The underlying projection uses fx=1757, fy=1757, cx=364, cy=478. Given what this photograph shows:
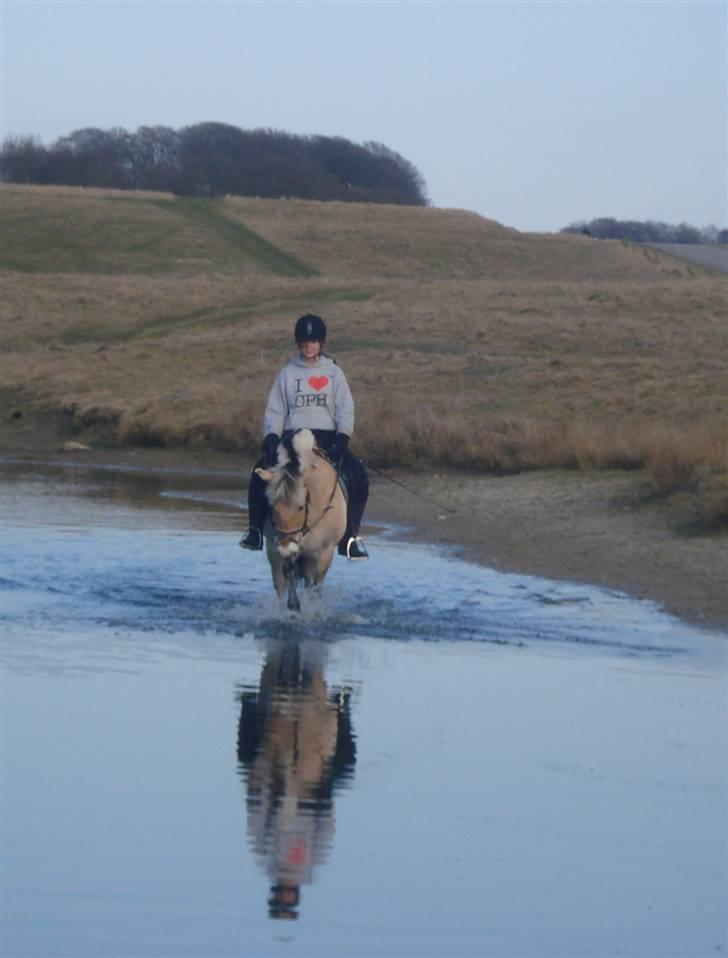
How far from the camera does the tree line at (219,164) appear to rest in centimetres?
12656

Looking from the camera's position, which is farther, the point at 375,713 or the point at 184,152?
the point at 184,152

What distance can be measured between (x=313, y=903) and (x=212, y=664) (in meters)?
4.83

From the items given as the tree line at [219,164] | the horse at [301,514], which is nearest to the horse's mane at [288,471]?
the horse at [301,514]

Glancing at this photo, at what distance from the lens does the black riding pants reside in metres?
12.6

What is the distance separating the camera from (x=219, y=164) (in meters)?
135

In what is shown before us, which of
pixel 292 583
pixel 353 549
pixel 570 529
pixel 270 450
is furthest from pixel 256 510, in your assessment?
pixel 570 529

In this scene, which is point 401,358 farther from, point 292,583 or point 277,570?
point 292,583

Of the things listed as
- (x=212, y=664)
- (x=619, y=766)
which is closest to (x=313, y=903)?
(x=619, y=766)

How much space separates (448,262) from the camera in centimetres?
7956

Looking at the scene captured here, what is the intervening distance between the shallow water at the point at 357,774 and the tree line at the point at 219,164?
368ft

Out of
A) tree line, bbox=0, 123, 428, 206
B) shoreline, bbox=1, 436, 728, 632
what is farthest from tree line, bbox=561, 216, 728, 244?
shoreline, bbox=1, 436, 728, 632

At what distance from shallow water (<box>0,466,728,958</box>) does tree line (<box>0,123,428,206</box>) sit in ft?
368

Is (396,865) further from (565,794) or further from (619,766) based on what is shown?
(619,766)

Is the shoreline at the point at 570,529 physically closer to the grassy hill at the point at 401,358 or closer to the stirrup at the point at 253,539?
the grassy hill at the point at 401,358
